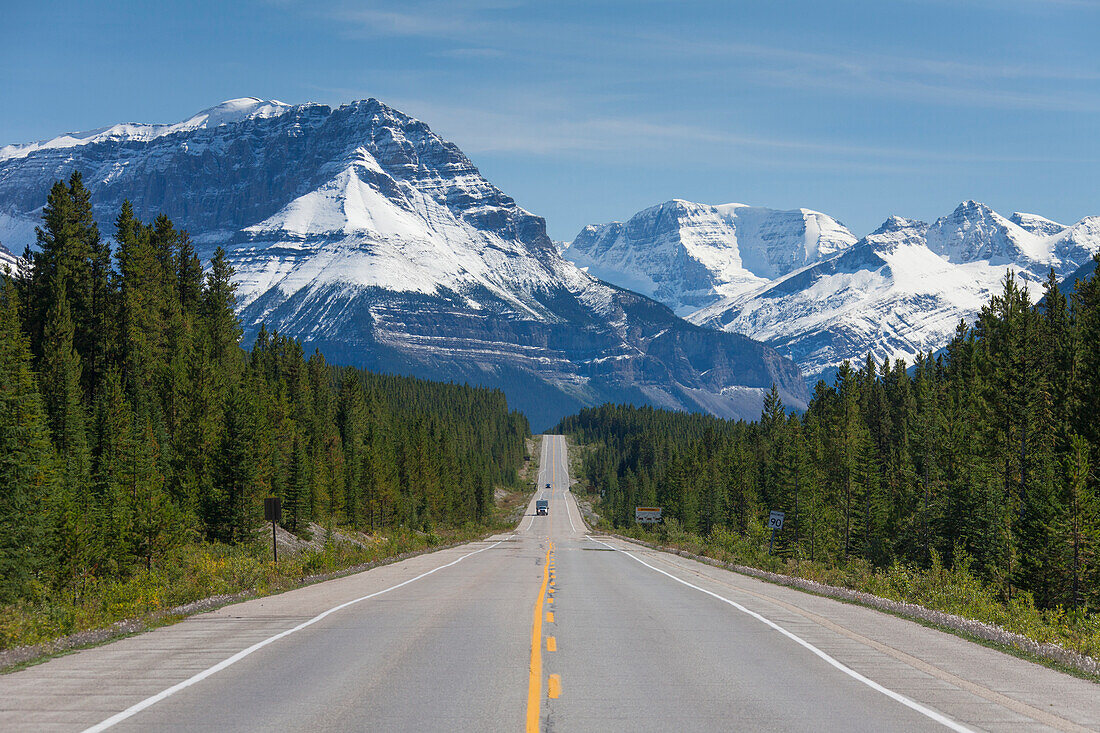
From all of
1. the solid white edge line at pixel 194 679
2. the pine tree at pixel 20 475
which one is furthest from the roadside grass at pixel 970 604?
the pine tree at pixel 20 475

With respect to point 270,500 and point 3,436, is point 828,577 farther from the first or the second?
point 3,436

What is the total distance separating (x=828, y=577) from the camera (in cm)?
3334

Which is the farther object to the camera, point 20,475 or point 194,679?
point 20,475

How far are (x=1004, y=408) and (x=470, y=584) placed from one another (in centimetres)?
3481

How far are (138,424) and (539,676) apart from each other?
156 feet

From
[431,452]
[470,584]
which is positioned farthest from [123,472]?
[431,452]

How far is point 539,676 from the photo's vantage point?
11742mm

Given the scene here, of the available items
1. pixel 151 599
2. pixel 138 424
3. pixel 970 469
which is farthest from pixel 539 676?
pixel 138 424

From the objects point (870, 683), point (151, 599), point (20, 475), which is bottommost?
point (151, 599)

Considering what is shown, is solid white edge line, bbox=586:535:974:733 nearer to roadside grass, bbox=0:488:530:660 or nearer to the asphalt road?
the asphalt road

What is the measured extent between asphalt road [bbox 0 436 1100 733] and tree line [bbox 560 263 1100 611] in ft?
71.1

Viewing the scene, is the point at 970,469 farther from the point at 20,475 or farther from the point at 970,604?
the point at 20,475

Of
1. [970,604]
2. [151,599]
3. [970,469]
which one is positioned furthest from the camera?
[970,469]

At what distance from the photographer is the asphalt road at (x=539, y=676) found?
9422 mm
